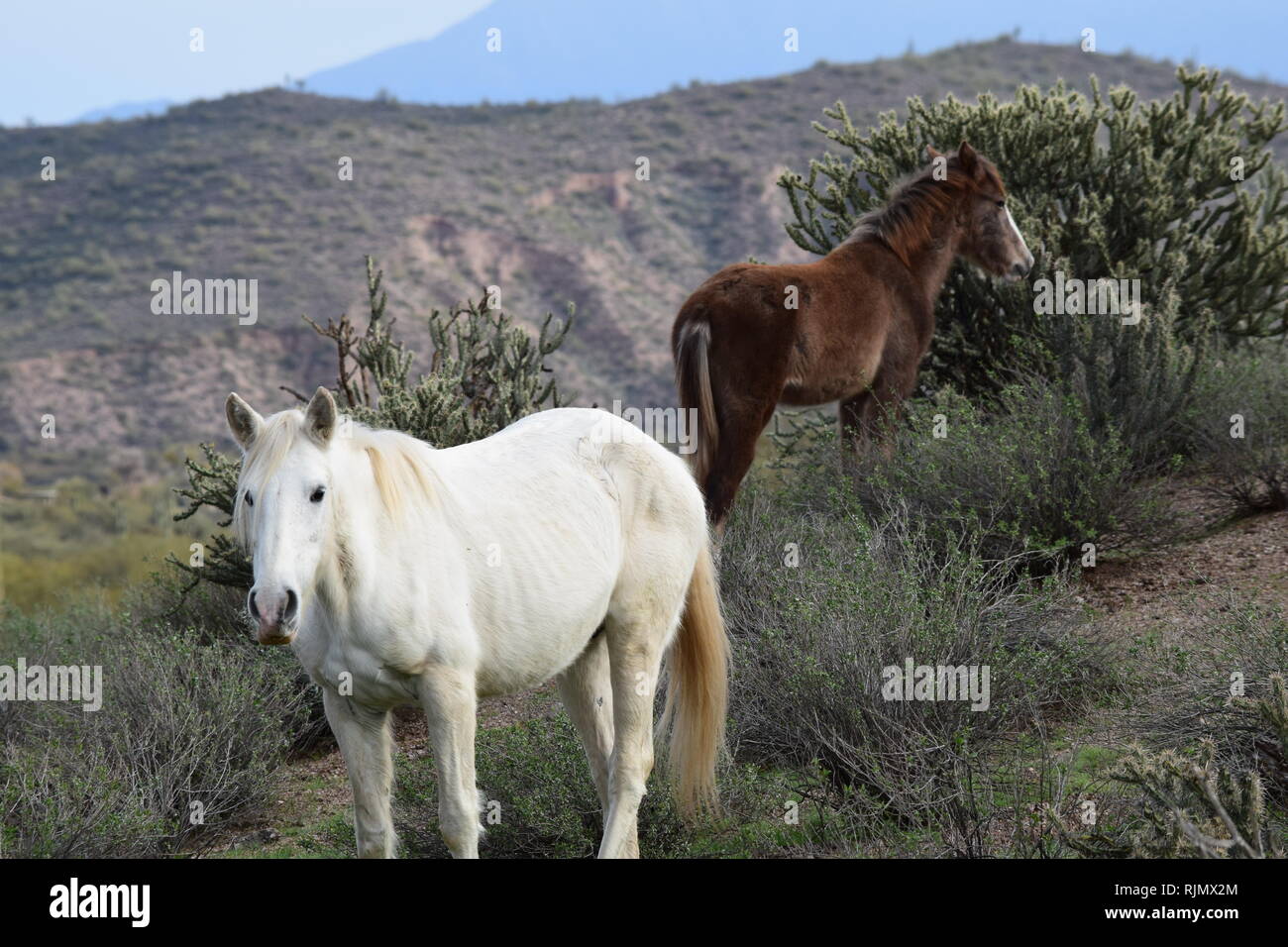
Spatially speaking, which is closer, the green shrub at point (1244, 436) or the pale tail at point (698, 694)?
the pale tail at point (698, 694)

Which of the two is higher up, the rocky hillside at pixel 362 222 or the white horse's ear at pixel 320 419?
the rocky hillside at pixel 362 222

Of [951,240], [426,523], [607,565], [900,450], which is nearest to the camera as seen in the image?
[426,523]

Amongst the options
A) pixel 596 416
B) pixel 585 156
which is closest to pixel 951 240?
pixel 596 416

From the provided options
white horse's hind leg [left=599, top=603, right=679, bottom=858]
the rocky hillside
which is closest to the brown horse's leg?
white horse's hind leg [left=599, top=603, right=679, bottom=858]

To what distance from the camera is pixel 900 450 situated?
7.77 m

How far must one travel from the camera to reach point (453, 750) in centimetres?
360

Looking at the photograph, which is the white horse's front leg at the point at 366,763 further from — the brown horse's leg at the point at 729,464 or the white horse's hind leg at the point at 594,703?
the brown horse's leg at the point at 729,464

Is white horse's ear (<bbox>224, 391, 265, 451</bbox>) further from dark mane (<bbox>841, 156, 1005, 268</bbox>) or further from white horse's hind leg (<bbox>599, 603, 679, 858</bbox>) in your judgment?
dark mane (<bbox>841, 156, 1005, 268</bbox>)

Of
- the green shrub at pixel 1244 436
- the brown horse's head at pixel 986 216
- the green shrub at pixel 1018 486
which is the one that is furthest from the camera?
the brown horse's head at pixel 986 216

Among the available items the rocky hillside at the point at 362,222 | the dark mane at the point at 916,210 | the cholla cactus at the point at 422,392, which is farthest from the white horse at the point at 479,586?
the rocky hillside at the point at 362,222

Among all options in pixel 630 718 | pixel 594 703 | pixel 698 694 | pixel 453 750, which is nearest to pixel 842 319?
pixel 698 694

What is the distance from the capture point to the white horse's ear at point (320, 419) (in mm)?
3371
